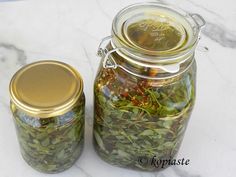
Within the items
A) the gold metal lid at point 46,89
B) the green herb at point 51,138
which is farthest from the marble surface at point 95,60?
the gold metal lid at point 46,89

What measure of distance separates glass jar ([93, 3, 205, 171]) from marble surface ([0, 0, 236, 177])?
75 mm

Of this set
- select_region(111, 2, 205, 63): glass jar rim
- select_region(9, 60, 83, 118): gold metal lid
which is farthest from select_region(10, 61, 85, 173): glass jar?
select_region(111, 2, 205, 63): glass jar rim

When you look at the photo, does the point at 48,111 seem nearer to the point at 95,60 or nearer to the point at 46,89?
the point at 46,89

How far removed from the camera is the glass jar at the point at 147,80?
0.59m

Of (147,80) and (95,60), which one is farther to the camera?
(95,60)

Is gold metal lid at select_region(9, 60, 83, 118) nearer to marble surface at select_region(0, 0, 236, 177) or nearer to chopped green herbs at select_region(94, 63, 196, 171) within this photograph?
chopped green herbs at select_region(94, 63, 196, 171)

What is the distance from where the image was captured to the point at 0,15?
980 millimetres

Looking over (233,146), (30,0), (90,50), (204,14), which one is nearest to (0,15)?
(30,0)

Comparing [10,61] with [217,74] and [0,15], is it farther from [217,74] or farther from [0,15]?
[217,74]

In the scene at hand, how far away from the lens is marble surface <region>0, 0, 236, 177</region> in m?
0.74

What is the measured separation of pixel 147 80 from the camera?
1.97 feet

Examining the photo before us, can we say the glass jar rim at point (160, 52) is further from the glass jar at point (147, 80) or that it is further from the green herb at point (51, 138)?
the green herb at point (51, 138)

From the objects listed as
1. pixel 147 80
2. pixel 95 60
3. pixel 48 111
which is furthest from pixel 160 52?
pixel 95 60

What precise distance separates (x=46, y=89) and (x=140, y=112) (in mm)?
150
